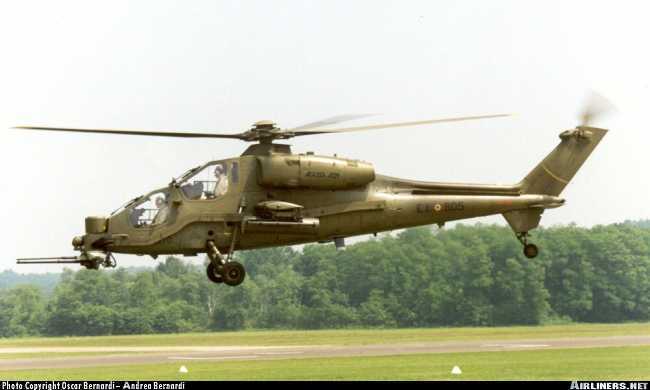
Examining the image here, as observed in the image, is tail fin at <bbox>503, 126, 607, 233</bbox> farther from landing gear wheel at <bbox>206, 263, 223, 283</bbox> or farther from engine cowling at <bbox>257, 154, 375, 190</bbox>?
landing gear wheel at <bbox>206, 263, 223, 283</bbox>

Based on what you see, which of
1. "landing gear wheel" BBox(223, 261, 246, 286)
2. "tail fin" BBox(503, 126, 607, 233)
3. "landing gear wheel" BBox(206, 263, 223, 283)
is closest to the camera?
"landing gear wheel" BBox(223, 261, 246, 286)

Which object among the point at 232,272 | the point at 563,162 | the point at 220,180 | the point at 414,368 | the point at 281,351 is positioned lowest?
the point at 414,368

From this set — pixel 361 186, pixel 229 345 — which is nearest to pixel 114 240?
pixel 361 186

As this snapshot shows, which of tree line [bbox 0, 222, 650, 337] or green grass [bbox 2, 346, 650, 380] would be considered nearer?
green grass [bbox 2, 346, 650, 380]

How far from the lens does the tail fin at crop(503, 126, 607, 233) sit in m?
36.3

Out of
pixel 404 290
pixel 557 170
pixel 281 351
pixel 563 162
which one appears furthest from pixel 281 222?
pixel 404 290

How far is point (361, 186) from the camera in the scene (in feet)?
112

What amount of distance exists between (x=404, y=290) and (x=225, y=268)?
49485mm

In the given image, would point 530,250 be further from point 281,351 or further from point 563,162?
point 281,351

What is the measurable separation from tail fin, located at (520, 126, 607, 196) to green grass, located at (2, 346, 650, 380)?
19.6 ft

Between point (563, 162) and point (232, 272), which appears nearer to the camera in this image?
point (232, 272)

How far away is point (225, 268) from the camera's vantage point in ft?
106

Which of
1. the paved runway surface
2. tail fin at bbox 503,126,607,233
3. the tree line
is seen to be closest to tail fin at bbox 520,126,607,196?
tail fin at bbox 503,126,607,233

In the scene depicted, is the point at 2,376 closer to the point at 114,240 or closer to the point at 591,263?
the point at 114,240
